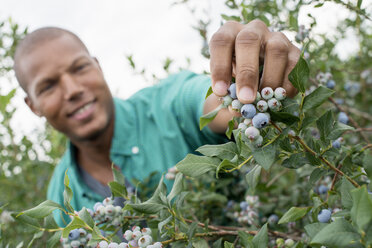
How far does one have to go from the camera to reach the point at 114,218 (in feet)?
3.34

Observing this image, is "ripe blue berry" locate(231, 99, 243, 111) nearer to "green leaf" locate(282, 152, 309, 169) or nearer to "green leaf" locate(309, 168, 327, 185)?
"green leaf" locate(282, 152, 309, 169)

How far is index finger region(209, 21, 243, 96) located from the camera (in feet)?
2.61

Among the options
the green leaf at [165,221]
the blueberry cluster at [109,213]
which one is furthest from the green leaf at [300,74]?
the blueberry cluster at [109,213]

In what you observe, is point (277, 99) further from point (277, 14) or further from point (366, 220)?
point (277, 14)

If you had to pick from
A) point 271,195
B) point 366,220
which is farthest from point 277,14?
point 366,220

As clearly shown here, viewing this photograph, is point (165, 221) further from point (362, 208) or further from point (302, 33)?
point (302, 33)

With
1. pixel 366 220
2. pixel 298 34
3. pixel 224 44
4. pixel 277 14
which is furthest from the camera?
pixel 277 14

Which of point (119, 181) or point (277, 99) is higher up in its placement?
point (277, 99)

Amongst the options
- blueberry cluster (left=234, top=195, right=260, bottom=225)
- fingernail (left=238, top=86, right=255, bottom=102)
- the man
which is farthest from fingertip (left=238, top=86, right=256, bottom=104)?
the man

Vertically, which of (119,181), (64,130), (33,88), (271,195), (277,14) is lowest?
(271,195)

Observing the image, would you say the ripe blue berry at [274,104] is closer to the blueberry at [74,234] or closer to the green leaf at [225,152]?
the green leaf at [225,152]

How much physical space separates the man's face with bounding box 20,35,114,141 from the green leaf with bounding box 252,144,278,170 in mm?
1592

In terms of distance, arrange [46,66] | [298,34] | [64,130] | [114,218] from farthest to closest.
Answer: [64,130] < [46,66] < [298,34] < [114,218]

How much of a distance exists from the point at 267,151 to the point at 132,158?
1745mm
